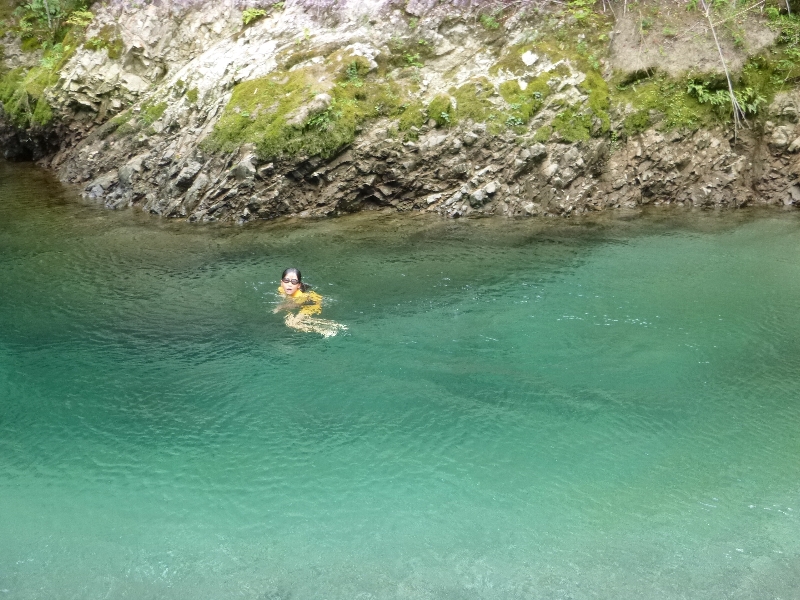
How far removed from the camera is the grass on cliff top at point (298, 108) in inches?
538

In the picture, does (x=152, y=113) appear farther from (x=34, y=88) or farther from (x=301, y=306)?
(x=301, y=306)

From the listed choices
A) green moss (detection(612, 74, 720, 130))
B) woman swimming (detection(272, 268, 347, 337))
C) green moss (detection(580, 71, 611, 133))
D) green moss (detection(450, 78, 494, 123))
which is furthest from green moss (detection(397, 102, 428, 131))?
woman swimming (detection(272, 268, 347, 337))

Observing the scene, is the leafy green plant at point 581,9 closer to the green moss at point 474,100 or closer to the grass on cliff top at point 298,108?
the green moss at point 474,100

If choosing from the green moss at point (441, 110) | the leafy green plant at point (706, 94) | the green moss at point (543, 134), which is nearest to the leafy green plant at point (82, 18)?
the green moss at point (441, 110)

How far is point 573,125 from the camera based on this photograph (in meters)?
13.8

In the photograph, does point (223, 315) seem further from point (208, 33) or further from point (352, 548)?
point (208, 33)

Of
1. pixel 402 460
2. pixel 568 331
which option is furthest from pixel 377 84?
pixel 402 460

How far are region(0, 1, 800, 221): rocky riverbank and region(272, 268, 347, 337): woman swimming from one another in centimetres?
460

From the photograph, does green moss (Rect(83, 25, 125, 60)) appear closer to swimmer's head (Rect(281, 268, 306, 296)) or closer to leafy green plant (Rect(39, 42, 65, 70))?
leafy green plant (Rect(39, 42, 65, 70))

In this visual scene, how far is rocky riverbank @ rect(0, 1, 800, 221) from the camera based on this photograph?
13656 millimetres

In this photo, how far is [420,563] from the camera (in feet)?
17.0

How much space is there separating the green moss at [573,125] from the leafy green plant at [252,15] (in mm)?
7502

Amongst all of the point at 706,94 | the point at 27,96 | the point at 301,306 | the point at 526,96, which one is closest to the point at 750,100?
the point at 706,94

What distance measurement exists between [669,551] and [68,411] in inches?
227
